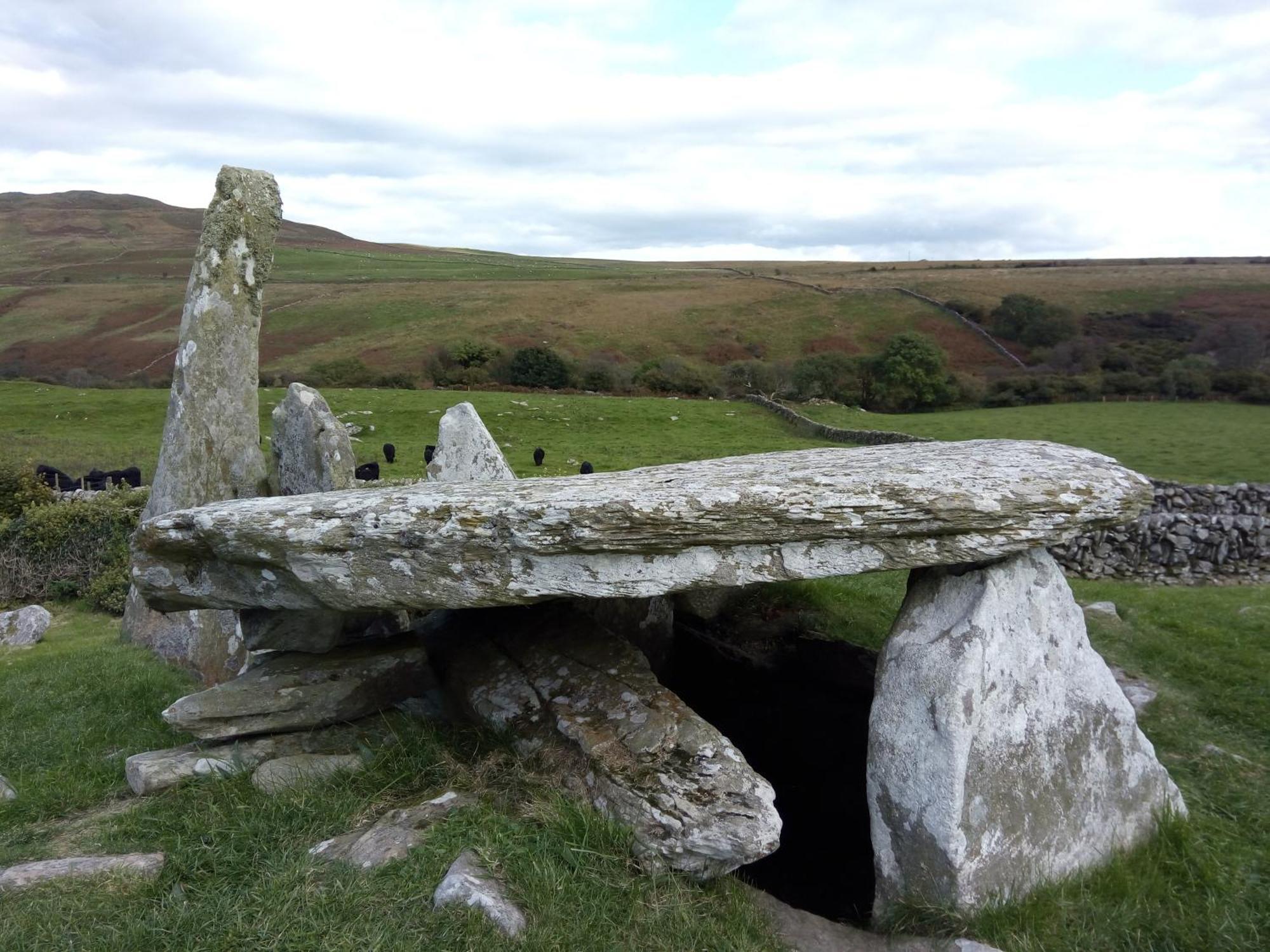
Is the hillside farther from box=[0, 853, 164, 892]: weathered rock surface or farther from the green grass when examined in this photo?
box=[0, 853, 164, 892]: weathered rock surface

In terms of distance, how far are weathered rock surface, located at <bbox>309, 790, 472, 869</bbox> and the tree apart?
144ft

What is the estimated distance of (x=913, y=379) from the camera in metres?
47.0

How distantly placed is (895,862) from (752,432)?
98.5 ft

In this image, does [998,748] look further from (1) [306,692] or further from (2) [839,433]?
(2) [839,433]

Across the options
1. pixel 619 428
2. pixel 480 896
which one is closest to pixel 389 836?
pixel 480 896

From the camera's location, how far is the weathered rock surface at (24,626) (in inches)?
491

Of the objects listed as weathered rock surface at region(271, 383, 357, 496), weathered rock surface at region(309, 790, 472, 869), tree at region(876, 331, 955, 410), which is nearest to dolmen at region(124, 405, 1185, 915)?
weathered rock surface at region(309, 790, 472, 869)

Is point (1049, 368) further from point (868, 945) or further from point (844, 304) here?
point (868, 945)

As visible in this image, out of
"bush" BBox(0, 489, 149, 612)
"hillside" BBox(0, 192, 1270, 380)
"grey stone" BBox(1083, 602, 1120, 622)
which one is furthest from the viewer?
"hillside" BBox(0, 192, 1270, 380)

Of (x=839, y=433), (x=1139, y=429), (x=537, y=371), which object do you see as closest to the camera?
(x=1139, y=429)

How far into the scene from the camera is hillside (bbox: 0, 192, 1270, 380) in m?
59.9

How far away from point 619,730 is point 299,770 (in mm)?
2109

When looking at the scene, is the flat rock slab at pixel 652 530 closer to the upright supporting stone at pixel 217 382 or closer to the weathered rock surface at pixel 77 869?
the weathered rock surface at pixel 77 869

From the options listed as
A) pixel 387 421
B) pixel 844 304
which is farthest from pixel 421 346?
pixel 844 304
